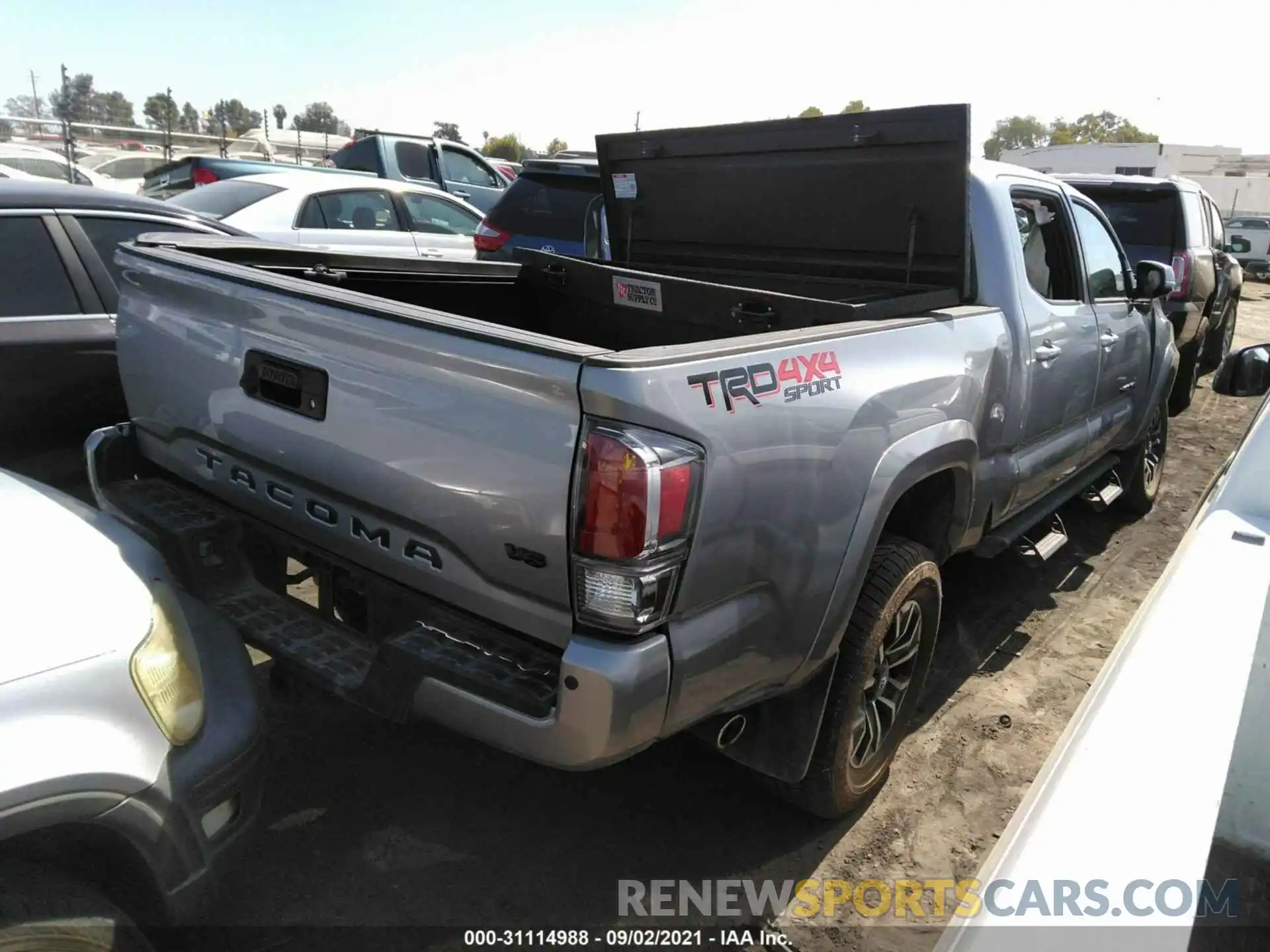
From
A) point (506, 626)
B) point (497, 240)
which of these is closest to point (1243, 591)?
point (506, 626)

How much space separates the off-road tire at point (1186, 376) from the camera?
942 centimetres

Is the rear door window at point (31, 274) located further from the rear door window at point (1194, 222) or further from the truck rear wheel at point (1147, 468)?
the rear door window at point (1194, 222)

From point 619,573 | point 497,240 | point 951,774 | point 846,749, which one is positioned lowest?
point 951,774

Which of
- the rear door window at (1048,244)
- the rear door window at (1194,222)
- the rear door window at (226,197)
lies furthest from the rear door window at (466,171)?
the rear door window at (1048,244)

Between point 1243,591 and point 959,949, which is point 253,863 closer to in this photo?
point 959,949

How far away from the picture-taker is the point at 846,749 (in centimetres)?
281

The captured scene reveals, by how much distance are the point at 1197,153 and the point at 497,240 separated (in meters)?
72.1

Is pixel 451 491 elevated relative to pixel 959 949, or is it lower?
elevated

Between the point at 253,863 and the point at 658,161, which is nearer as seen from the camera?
the point at 253,863

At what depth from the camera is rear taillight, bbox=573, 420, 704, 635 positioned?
194cm

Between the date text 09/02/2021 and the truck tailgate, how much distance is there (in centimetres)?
90

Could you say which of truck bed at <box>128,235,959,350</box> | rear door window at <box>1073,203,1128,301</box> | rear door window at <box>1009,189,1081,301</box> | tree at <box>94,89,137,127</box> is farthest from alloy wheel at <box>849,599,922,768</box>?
tree at <box>94,89,137,127</box>

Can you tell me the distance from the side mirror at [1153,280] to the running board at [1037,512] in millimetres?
917

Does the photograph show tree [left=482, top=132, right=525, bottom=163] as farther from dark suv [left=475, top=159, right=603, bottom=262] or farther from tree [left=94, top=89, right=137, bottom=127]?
dark suv [left=475, top=159, right=603, bottom=262]
